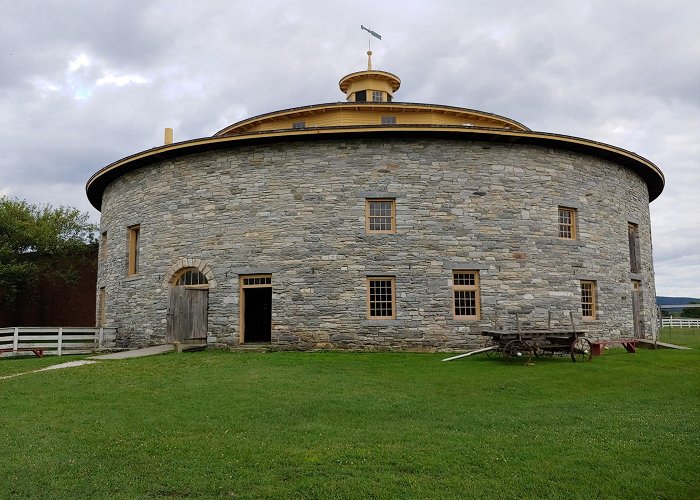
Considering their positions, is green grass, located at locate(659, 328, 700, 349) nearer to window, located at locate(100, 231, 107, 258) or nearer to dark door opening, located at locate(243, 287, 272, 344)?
dark door opening, located at locate(243, 287, 272, 344)

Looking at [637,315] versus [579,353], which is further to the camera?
[637,315]

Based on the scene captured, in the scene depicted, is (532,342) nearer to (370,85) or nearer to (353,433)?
(353,433)

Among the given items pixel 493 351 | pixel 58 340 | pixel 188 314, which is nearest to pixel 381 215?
pixel 493 351

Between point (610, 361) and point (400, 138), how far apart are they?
8598mm

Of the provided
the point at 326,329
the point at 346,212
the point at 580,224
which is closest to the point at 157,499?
the point at 326,329

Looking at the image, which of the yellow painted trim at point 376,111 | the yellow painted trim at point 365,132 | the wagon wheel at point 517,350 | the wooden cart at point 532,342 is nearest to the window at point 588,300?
the wooden cart at point 532,342

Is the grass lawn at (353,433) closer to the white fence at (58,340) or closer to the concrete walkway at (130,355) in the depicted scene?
the concrete walkway at (130,355)

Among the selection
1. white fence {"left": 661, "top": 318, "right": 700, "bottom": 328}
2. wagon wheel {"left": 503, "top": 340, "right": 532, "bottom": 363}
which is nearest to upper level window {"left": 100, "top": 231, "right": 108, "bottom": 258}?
wagon wheel {"left": 503, "top": 340, "right": 532, "bottom": 363}

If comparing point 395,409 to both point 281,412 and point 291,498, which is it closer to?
point 281,412

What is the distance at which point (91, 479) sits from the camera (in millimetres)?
6379

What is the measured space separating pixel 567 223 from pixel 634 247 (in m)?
4.44

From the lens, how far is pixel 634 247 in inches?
852

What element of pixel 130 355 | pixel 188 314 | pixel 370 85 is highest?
pixel 370 85

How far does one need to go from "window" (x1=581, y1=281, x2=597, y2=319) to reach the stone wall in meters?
0.24
